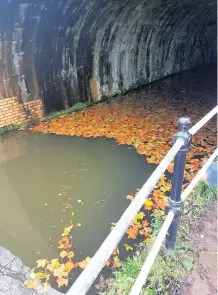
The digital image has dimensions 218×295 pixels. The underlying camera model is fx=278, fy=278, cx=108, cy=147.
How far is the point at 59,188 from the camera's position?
5203 millimetres

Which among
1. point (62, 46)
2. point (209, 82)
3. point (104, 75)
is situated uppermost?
point (62, 46)

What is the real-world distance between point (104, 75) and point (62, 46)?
272 centimetres

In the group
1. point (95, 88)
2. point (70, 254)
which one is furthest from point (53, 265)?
point (95, 88)

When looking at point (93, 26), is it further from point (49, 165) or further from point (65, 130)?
point (49, 165)

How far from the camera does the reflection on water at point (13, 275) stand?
306 centimetres

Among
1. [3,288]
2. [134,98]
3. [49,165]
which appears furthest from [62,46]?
[3,288]

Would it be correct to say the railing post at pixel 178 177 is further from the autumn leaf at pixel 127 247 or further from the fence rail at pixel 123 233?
the autumn leaf at pixel 127 247

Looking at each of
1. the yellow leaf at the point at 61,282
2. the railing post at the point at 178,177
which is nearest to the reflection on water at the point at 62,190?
the yellow leaf at the point at 61,282

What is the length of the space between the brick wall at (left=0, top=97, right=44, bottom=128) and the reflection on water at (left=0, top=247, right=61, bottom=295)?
5.00 meters

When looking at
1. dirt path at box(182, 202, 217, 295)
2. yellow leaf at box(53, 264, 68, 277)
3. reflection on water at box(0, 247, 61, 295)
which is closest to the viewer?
dirt path at box(182, 202, 217, 295)

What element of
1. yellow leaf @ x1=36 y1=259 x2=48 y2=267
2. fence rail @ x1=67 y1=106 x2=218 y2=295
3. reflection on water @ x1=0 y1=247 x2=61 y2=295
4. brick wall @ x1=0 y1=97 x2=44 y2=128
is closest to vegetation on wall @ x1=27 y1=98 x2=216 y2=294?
yellow leaf @ x1=36 y1=259 x2=48 y2=267

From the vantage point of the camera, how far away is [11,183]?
5422mm

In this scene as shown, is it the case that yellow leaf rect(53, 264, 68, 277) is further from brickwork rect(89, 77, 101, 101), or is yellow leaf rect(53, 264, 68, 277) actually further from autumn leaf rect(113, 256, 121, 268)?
brickwork rect(89, 77, 101, 101)

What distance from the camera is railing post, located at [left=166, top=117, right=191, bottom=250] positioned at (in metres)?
2.33
